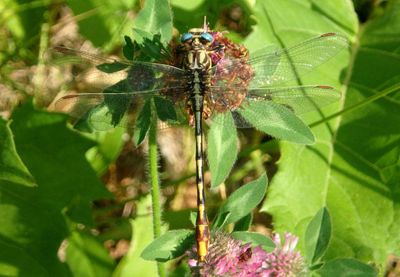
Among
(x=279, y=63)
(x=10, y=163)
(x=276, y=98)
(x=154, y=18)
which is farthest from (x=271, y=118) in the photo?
(x=10, y=163)

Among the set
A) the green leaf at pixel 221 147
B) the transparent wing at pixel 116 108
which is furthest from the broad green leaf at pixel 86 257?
the green leaf at pixel 221 147

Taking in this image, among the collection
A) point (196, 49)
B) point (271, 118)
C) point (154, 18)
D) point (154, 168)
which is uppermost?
point (154, 18)

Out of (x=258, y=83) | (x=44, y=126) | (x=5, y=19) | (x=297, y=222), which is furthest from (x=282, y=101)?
(x=5, y=19)

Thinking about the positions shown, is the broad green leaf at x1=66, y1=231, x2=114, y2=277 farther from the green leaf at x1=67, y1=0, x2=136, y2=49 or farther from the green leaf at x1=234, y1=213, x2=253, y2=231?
the green leaf at x1=67, y1=0, x2=136, y2=49

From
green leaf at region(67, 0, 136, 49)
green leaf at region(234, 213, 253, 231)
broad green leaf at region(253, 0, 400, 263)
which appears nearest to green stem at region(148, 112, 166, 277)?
green leaf at region(234, 213, 253, 231)

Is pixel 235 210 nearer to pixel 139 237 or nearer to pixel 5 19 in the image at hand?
pixel 139 237

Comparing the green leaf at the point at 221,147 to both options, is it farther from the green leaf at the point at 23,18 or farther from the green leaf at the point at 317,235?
the green leaf at the point at 23,18

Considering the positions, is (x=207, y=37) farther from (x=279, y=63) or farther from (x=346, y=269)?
(x=346, y=269)
